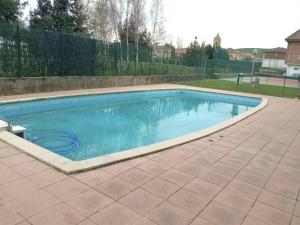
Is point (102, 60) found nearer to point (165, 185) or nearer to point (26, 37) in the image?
point (26, 37)

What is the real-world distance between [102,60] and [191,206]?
11.4 meters

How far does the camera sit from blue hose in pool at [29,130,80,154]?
19.3 feet

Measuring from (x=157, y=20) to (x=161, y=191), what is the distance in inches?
1147

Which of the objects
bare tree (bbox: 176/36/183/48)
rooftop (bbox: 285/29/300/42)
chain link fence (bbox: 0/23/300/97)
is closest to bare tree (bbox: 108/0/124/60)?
chain link fence (bbox: 0/23/300/97)

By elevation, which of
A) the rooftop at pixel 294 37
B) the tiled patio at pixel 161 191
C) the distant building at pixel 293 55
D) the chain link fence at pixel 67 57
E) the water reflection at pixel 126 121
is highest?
the rooftop at pixel 294 37

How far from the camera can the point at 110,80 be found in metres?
13.8

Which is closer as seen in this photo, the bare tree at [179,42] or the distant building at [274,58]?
the bare tree at [179,42]

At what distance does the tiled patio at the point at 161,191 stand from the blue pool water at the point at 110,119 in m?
2.13

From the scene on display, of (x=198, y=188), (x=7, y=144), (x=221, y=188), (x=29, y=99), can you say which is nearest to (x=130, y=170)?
(x=198, y=188)

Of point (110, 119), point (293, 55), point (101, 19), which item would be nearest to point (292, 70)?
point (293, 55)

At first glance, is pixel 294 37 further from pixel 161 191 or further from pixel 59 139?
pixel 161 191

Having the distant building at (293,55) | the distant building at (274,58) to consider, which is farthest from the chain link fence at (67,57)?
the distant building at (274,58)

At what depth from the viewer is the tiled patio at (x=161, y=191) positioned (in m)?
2.65

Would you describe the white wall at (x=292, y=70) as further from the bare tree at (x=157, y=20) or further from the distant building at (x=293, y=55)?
the bare tree at (x=157, y=20)
